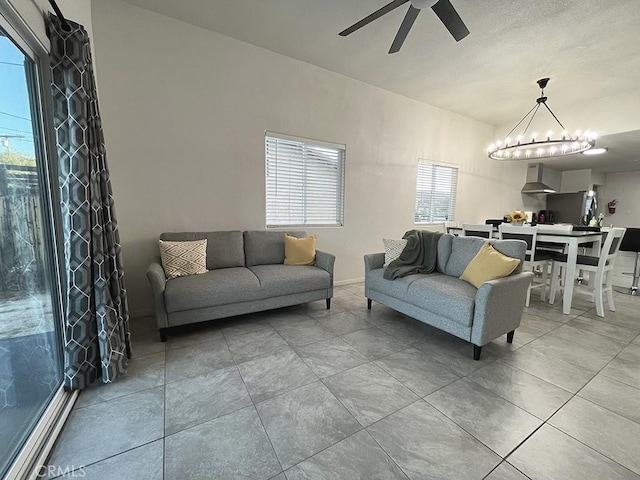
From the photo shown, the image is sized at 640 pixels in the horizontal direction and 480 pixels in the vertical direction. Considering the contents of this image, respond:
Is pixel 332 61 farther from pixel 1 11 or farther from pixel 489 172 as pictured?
pixel 489 172

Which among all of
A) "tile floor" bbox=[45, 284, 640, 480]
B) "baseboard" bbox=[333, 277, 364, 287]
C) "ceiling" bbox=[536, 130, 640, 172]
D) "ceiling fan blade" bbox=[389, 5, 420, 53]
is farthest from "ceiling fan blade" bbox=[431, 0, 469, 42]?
"ceiling" bbox=[536, 130, 640, 172]

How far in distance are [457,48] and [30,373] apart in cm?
467

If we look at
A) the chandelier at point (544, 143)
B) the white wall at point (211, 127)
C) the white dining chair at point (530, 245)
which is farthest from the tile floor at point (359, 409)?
the chandelier at point (544, 143)

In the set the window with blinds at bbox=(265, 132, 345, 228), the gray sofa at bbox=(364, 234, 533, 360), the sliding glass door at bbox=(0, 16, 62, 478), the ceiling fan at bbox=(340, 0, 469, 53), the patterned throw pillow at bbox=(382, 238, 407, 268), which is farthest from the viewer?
the window with blinds at bbox=(265, 132, 345, 228)


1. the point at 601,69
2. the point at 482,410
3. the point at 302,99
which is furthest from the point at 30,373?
the point at 601,69

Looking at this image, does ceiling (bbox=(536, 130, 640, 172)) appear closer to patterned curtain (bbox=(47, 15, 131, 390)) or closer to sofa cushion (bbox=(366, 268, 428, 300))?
sofa cushion (bbox=(366, 268, 428, 300))

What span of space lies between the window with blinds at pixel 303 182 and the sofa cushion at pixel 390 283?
50.5 inches

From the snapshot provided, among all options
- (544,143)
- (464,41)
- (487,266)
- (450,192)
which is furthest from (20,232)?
(450,192)

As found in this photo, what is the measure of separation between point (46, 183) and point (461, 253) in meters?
3.41

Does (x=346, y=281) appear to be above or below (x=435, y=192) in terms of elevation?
below

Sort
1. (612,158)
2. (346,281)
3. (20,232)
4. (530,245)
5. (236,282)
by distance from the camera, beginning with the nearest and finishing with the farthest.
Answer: (20,232) → (236,282) → (530,245) → (346,281) → (612,158)

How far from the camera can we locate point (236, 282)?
2.62 m

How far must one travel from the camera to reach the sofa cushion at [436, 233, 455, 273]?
297 cm

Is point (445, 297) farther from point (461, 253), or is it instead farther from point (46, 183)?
point (46, 183)
